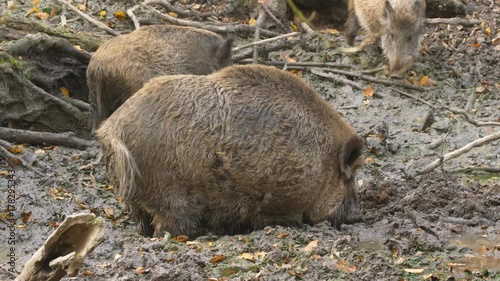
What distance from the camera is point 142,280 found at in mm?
5195

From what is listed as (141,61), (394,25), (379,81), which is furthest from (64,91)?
(394,25)

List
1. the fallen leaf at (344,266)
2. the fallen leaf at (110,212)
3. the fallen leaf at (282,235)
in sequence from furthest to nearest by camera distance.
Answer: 1. the fallen leaf at (110,212)
2. the fallen leaf at (282,235)
3. the fallen leaf at (344,266)

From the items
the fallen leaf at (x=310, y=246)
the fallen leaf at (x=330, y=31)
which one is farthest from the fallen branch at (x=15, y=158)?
the fallen leaf at (x=330, y=31)

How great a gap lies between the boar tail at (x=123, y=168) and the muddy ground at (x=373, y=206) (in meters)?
0.35

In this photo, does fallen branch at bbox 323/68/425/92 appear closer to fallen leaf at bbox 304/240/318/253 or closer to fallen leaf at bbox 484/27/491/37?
fallen leaf at bbox 484/27/491/37

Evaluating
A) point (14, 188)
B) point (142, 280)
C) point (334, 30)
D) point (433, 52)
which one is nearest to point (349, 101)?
point (433, 52)

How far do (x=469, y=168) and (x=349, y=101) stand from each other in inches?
90.0

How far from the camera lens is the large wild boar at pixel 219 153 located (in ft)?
21.1

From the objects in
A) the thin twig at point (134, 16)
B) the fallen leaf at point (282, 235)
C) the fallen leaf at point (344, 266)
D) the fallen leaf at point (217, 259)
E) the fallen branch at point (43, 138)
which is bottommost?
the fallen branch at point (43, 138)

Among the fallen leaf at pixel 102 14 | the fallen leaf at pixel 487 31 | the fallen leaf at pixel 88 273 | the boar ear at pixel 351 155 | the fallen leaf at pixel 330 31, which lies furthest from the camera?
the fallen leaf at pixel 330 31

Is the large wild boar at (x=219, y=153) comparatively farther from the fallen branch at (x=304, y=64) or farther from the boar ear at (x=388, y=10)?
the boar ear at (x=388, y=10)

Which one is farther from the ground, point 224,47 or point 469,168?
point 224,47

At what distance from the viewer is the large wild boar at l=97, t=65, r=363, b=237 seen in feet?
21.1

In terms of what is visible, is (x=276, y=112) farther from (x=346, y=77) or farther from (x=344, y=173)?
(x=346, y=77)
